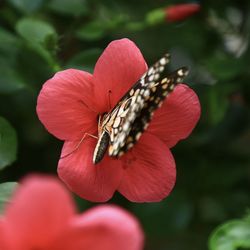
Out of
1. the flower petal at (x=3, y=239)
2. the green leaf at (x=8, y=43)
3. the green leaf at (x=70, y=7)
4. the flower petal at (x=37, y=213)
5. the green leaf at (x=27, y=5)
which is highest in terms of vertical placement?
the flower petal at (x=37, y=213)

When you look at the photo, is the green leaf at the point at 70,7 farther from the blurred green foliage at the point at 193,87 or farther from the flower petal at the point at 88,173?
the flower petal at the point at 88,173

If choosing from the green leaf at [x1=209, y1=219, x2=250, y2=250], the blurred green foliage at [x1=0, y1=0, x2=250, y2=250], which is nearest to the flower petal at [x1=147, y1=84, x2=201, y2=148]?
the green leaf at [x1=209, y1=219, x2=250, y2=250]


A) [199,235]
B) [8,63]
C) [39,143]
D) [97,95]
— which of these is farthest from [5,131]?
[199,235]

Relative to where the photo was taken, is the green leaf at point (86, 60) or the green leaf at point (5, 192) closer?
the green leaf at point (5, 192)

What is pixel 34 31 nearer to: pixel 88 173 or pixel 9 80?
pixel 9 80

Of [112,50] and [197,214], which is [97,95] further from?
[197,214]

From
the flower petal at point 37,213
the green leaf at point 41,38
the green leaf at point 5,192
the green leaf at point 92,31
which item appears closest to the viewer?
the flower petal at point 37,213

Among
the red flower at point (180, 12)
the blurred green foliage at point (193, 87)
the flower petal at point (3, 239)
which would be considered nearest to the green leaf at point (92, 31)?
the blurred green foliage at point (193, 87)
